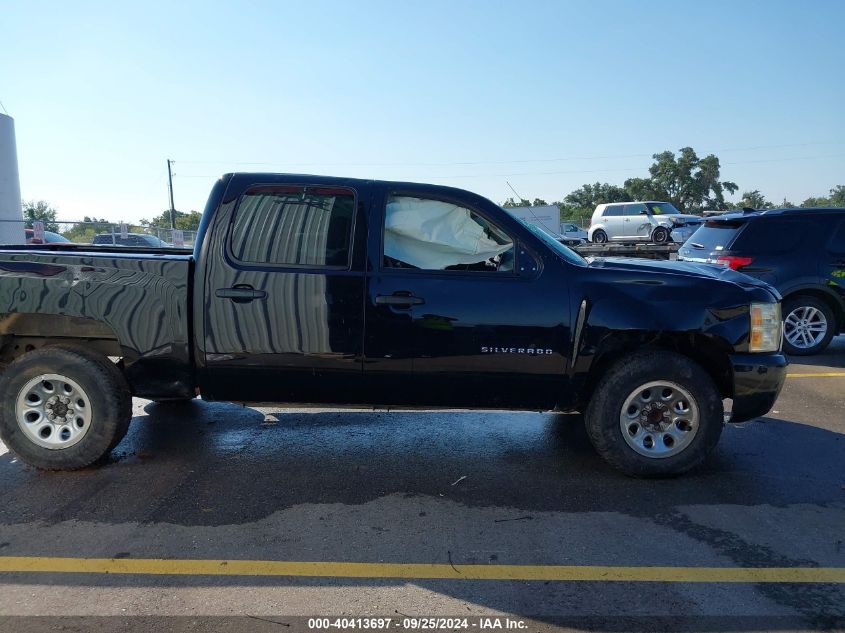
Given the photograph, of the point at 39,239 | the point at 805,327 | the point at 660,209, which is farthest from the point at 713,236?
the point at 660,209

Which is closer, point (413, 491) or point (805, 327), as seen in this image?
point (413, 491)

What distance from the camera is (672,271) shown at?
14.1ft

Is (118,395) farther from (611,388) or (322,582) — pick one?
(611,388)

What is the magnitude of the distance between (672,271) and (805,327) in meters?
5.32

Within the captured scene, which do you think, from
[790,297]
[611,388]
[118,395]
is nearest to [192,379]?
[118,395]

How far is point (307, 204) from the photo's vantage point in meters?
4.27

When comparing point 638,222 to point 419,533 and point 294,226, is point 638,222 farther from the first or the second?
point 419,533

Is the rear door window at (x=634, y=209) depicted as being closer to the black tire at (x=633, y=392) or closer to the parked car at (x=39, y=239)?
the parked car at (x=39, y=239)

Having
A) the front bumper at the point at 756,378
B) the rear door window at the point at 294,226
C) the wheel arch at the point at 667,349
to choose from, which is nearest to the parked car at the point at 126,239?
the rear door window at the point at 294,226

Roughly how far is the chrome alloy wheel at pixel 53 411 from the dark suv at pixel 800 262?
7.62 m

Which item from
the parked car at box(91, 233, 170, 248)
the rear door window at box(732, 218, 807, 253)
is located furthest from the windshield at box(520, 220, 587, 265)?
the parked car at box(91, 233, 170, 248)

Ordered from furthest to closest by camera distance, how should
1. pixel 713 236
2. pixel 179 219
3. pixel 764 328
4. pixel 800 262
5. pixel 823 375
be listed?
pixel 179 219 < pixel 713 236 < pixel 800 262 < pixel 823 375 < pixel 764 328

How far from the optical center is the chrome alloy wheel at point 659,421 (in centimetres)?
421

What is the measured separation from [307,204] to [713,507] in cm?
324
